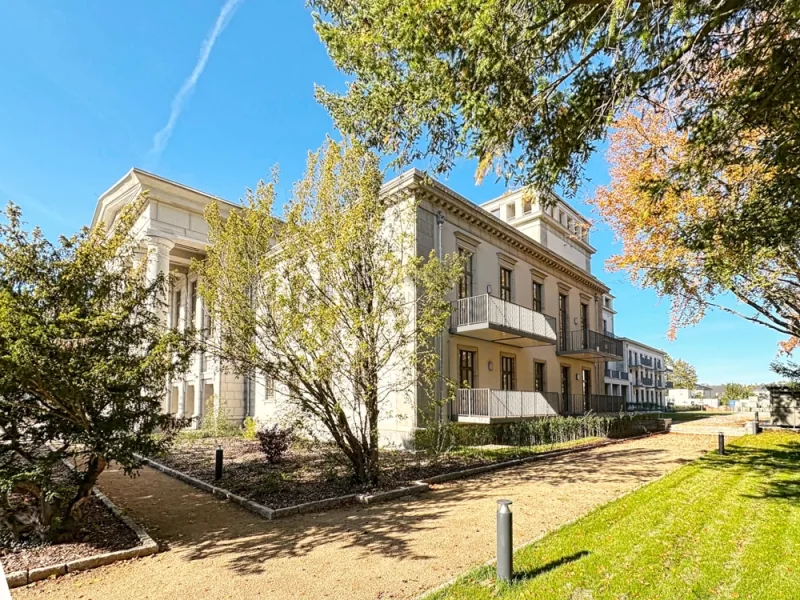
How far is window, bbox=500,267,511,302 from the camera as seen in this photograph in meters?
18.8

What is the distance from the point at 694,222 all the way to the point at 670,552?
6577 mm

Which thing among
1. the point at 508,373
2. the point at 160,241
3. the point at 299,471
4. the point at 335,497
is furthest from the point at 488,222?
the point at 160,241

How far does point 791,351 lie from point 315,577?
26.4 meters

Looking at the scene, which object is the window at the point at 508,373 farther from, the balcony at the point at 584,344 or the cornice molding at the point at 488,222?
the cornice molding at the point at 488,222

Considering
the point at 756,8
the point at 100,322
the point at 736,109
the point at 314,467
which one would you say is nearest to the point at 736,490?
the point at 736,109

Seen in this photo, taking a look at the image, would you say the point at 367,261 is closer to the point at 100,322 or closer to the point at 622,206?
the point at 100,322

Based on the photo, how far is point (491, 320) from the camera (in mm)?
15016

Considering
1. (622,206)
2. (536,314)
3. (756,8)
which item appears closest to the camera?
(756,8)

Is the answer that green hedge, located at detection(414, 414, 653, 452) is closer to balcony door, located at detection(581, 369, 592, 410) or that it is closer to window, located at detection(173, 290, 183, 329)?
balcony door, located at detection(581, 369, 592, 410)

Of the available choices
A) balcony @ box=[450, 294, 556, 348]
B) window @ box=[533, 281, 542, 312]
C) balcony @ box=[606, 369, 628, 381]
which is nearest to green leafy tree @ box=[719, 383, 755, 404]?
balcony @ box=[606, 369, 628, 381]

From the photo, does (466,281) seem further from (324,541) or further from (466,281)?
(324,541)

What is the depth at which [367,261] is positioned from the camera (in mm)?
9445

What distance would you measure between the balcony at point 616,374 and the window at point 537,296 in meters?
32.2

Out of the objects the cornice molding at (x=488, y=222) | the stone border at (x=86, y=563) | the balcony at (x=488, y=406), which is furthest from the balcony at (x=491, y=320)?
the stone border at (x=86, y=563)
